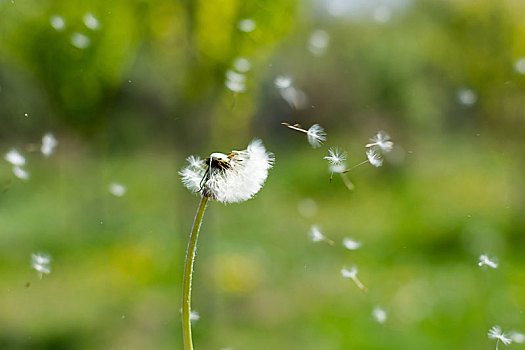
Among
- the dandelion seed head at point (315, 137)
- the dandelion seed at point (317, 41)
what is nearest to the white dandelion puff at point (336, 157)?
the dandelion seed head at point (315, 137)

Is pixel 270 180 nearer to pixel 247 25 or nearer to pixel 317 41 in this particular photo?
pixel 317 41

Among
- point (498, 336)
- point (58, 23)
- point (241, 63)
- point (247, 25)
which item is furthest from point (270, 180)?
point (498, 336)

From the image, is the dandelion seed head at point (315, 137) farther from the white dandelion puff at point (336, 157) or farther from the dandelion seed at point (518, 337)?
the dandelion seed at point (518, 337)

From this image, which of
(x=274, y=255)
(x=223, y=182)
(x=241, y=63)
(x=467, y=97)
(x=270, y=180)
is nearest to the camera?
(x=223, y=182)

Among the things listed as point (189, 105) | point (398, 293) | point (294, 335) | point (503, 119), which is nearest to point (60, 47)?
point (189, 105)

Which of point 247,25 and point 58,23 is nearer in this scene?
point 58,23

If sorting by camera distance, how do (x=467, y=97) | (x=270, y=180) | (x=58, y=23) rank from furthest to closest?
(x=270, y=180)
(x=58, y=23)
(x=467, y=97)

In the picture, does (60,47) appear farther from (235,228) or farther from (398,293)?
(235,228)

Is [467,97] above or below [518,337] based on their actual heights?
above

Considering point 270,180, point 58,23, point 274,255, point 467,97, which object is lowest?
point 467,97
